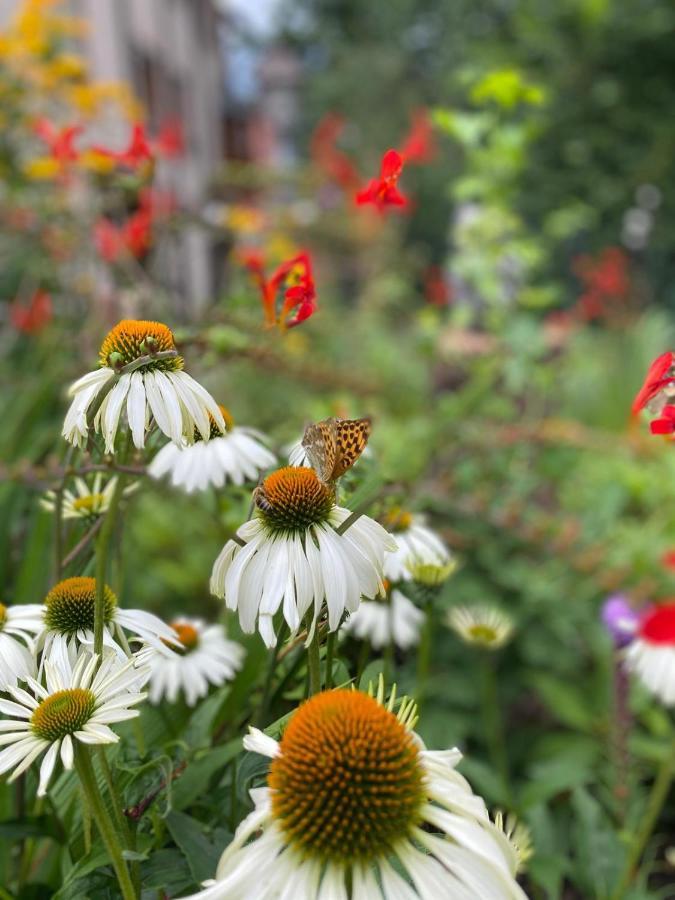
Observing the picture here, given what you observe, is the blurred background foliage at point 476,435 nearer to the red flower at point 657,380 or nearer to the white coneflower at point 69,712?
the white coneflower at point 69,712

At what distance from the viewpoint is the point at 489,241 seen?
2.51m

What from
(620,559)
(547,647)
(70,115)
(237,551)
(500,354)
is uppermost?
(70,115)

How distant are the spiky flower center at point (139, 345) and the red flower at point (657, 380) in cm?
32

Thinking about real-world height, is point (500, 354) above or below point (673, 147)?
below

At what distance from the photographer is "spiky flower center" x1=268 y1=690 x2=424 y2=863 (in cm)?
39

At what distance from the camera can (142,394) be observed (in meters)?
0.48

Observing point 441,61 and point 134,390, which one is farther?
point 441,61

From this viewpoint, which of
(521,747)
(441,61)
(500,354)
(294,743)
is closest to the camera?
(294,743)

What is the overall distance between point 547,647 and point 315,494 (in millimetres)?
1324

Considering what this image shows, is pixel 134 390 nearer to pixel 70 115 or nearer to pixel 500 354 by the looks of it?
pixel 500 354

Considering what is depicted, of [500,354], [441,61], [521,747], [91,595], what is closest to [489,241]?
[500,354]

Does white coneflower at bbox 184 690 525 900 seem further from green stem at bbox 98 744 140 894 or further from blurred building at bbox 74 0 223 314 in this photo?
blurred building at bbox 74 0 223 314

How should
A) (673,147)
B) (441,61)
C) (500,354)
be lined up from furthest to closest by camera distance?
(441,61)
(673,147)
(500,354)

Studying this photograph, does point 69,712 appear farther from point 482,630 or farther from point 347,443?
point 482,630
